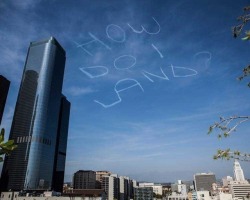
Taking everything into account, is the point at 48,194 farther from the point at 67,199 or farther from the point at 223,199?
the point at 223,199

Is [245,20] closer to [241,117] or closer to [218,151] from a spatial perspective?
[241,117]

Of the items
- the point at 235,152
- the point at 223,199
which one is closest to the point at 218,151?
the point at 235,152

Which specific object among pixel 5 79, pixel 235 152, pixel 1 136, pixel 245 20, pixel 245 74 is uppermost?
pixel 5 79

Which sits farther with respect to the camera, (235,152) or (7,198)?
(7,198)

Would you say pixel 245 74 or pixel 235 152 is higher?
pixel 245 74

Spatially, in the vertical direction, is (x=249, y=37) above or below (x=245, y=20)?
below

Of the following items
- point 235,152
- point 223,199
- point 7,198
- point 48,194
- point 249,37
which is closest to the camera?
point 249,37

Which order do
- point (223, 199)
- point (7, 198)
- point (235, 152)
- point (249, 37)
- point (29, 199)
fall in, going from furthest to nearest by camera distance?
point (223, 199), point (29, 199), point (7, 198), point (235, 152), point (249, 37)

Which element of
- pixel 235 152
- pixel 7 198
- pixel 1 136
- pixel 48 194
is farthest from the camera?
pixel 48 194

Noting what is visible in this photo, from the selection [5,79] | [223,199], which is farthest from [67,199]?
[223,199]
